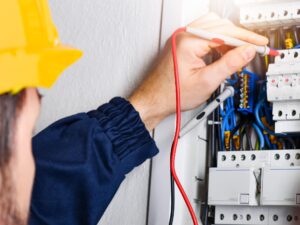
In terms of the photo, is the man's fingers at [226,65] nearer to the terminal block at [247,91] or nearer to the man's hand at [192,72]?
the man's hand at [192,72]

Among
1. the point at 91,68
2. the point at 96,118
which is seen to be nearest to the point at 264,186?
the point at 96,118

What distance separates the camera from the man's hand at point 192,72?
44.4 inches

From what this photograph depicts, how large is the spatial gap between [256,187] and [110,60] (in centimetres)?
43

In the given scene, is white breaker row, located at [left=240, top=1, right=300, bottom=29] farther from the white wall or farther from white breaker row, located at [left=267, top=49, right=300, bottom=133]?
the white wall

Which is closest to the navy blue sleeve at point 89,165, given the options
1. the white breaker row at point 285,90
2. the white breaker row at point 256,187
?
the white breaker row at point 256,187

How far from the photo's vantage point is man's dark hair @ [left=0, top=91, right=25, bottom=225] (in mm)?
820

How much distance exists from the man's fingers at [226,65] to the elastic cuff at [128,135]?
0.52ft

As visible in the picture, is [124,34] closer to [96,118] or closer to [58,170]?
[96,118]

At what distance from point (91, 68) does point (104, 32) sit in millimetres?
89

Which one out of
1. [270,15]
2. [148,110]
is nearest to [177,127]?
[148,110]

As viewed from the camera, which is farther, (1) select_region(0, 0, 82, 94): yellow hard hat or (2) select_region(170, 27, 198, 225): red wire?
(2) select_region(170, 27, 198, 225): red wire

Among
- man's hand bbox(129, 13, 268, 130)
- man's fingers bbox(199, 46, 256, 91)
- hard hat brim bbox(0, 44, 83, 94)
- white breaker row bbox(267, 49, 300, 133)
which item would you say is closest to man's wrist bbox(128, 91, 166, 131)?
man's hand bbox(129, 13, 268, 130)

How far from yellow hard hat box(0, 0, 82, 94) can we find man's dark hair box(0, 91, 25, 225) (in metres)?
0.03

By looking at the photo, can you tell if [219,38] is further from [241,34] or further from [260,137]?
[260,137]
